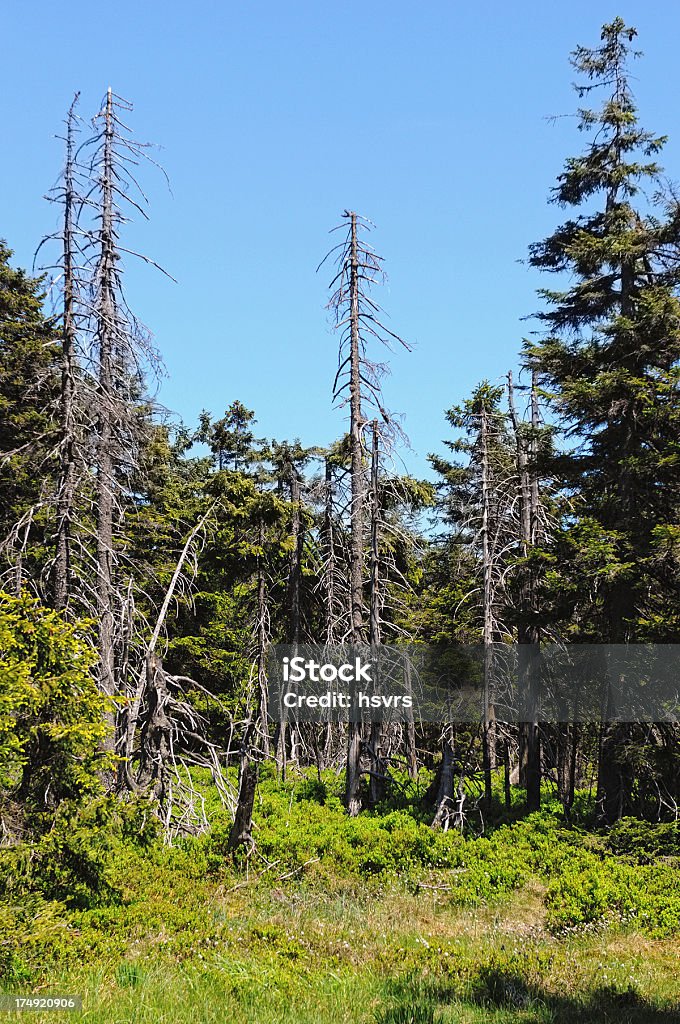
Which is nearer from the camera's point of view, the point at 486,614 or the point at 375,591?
the point at 486,614

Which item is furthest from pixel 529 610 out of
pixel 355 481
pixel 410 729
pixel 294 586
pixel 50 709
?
pixel 294 586

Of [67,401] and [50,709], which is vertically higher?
[67,401]

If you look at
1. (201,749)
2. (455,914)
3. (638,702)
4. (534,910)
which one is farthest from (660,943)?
(201,749)

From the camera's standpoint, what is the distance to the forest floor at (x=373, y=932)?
26.7ft

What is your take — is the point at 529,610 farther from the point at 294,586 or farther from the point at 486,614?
the point at 294,586

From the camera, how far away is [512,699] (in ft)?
68.5

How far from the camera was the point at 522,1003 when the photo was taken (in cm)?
831

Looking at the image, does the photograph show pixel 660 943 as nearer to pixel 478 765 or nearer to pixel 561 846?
pixel 561 846

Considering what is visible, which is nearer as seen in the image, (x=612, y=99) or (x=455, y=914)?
(x=455, y=914)

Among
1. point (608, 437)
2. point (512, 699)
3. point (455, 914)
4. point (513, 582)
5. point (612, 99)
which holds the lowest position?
point (455, 914)

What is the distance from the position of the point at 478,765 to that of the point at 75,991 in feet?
44.5

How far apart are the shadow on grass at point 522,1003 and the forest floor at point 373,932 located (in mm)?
24

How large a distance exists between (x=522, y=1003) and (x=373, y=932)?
2.90 m

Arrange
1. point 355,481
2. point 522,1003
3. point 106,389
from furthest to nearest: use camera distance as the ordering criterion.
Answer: point 355,481 < point 106,389 < point 522,1003
